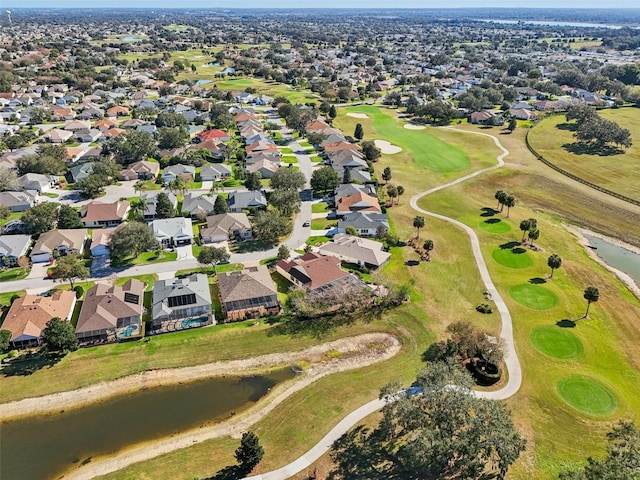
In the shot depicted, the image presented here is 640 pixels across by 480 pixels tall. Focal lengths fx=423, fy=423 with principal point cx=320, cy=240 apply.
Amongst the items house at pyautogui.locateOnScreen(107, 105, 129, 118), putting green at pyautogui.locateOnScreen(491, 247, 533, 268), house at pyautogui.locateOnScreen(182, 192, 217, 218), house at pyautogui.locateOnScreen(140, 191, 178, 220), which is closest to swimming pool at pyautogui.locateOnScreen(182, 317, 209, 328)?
house at pyautogui.locateOnScreen(182, 192, 217, 218)

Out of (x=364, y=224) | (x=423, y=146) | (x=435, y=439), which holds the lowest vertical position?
(x=423, y=146)

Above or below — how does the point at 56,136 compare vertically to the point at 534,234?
below

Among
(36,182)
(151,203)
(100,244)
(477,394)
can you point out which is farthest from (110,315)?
(36,182)

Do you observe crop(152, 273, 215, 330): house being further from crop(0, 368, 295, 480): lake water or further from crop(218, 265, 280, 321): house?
crop(0, 368, 295, 480): lake water

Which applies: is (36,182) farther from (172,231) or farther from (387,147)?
(387,147)

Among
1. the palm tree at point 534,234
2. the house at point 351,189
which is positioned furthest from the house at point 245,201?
the palm tree at point 534,234

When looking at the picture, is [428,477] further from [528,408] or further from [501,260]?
[501,260]
